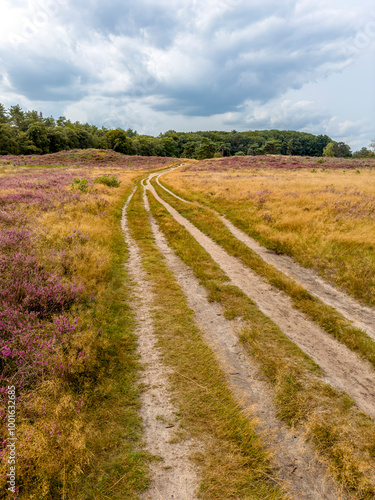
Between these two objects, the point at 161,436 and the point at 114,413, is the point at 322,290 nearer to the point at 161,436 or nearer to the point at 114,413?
the point at 161,436

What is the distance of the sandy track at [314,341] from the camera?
169 inches

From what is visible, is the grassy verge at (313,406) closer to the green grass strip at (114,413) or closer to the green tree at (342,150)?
the green grass strip at (114,413)

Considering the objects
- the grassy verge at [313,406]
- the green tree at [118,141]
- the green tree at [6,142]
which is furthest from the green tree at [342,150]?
the grassy verge at [313,406]

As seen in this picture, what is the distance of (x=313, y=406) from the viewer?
12.7 ft

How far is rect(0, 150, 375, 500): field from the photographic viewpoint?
2.93 meters

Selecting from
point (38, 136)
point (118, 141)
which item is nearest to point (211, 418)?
point (38, 136)

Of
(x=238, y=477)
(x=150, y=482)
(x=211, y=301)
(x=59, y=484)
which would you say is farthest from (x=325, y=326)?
(x=59, y=484)

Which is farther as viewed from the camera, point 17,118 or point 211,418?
point 17,118

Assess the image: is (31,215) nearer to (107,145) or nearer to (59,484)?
(59,484)

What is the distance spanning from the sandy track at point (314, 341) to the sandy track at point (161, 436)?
Answer: 292 cm

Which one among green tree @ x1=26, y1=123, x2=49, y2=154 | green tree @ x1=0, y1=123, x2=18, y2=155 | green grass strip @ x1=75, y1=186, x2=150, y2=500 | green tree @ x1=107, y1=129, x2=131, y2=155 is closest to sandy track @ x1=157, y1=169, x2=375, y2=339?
green grass strip @ x1=75, y1=186, x2=150, y2=500

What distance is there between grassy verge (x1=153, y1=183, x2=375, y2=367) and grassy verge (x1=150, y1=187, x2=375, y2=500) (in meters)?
1.27

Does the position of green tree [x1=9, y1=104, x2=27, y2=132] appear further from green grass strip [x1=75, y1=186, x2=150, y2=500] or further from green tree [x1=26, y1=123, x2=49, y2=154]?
green grass strip [x1=75, y1=186, x2=150, y2=500]

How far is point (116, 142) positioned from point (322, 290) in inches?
4579
